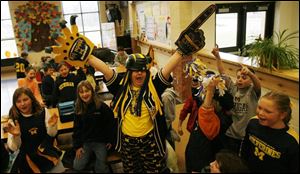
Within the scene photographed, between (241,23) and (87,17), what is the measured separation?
5717mm

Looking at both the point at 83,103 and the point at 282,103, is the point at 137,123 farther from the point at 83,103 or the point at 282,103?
the point at 282,103

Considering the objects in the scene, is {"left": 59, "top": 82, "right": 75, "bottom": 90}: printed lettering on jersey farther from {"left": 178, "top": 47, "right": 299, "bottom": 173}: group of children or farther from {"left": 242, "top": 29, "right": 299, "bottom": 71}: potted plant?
{"left": 242, "top": 29, "right": 299, "bottom": 71}: potted plant

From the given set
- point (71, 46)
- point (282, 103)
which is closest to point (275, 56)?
point (282, 103)

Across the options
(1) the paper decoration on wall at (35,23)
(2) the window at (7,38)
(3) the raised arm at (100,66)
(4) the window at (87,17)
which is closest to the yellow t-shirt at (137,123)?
(3) the raised arm at (100,66)

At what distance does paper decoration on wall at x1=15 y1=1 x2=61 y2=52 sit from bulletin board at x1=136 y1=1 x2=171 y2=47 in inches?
119

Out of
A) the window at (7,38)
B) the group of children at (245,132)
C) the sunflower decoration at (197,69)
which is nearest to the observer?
the group of children at (245,132)

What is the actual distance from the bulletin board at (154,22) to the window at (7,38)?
4337 mm

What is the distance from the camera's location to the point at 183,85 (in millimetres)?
4359

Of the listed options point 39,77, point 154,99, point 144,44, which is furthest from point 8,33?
point 154,99

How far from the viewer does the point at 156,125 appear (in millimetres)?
1867

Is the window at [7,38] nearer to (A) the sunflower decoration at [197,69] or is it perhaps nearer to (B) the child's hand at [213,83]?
(A) the sunflower decoration at [197,69]

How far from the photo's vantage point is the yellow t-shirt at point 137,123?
181 centimetres

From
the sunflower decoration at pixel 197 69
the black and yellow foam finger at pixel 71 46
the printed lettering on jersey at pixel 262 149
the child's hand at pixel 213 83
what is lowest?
the printed lettering on jersey at pixel 262 149

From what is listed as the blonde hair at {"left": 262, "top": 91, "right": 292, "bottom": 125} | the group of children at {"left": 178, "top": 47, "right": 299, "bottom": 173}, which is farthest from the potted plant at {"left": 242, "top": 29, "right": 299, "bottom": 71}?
the blonde hair at {"left": 262, "top": 91, "right": 292, "bottom": 125}
